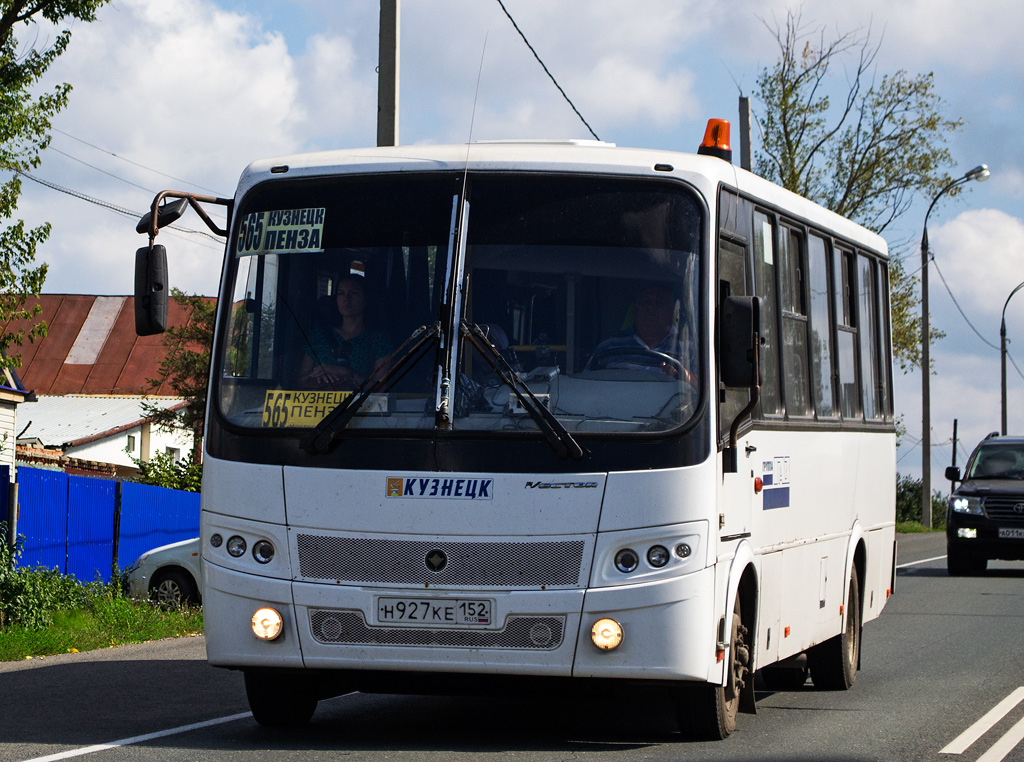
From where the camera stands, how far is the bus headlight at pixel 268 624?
7285mm

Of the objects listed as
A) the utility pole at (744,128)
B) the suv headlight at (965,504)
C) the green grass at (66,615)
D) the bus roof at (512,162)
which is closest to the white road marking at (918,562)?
the suv headlight at (965,504)

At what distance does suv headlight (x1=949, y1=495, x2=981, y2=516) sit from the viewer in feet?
78.0

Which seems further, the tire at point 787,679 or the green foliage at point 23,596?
the green foliage at point 23,596

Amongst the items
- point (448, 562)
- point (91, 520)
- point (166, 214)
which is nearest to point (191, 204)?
point (166, 214)

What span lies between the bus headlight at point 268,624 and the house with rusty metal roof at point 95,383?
141ft

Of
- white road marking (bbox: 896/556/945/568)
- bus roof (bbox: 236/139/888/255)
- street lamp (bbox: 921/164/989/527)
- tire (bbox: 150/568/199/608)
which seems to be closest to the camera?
bus roof (bbox: 236/139/888/255)

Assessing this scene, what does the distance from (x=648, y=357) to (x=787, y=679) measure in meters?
4.64

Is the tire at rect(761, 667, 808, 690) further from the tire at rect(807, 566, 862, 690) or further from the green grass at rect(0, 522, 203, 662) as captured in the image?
the green grass at rect(0, 522, 203, 662)

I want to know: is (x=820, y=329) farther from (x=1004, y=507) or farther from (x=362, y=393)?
(x=1004, y=507)

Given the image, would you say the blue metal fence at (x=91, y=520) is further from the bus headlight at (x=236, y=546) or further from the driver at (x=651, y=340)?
the driver at (x=651, y=340)

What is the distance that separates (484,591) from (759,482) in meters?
1.88

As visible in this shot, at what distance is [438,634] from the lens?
7.13 meters

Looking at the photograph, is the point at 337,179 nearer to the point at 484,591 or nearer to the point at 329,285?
the point at 329,285

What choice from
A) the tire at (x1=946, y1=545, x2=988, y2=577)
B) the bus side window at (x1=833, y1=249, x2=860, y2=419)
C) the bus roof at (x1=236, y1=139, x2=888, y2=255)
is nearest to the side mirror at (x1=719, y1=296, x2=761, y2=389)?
the bus roof at (x1=236, y1=139, x2=888, y2=255)
